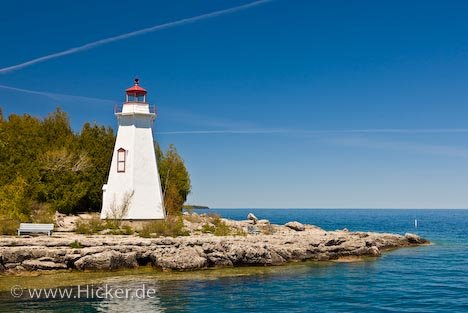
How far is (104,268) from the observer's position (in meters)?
28.9

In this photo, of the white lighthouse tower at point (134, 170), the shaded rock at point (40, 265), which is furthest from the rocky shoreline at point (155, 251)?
the white lighthouse tower at point (134, 170)

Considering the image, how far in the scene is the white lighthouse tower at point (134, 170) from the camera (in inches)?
1565

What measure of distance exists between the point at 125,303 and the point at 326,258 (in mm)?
19103

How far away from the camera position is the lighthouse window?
40372 millimetres

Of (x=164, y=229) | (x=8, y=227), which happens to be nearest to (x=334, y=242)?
(x=164, y=229)

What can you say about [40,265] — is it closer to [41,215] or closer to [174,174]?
[41,215]

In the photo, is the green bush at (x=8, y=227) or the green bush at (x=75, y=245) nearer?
the green bush at (x=75, y=245)

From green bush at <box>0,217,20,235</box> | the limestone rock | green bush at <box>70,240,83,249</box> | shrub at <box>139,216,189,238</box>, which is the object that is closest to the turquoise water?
the limestone rock

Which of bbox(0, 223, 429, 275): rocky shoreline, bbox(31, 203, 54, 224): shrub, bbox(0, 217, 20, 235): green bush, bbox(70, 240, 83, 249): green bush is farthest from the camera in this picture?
bbox(31, 203, 54, 224): shrub

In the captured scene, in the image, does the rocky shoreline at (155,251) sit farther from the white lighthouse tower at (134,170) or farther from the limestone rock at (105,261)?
the white lighthouse tower at (134,170)

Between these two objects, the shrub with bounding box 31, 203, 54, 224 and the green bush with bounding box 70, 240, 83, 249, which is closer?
the green bush with bounding box 70, 240, 83, 249

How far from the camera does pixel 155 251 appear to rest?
3103 centimetres

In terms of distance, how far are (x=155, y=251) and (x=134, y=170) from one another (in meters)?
10.8

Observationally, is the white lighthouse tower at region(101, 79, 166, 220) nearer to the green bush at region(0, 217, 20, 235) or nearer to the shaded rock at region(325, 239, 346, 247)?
the green bush at region(0, 217, 20, 235)
